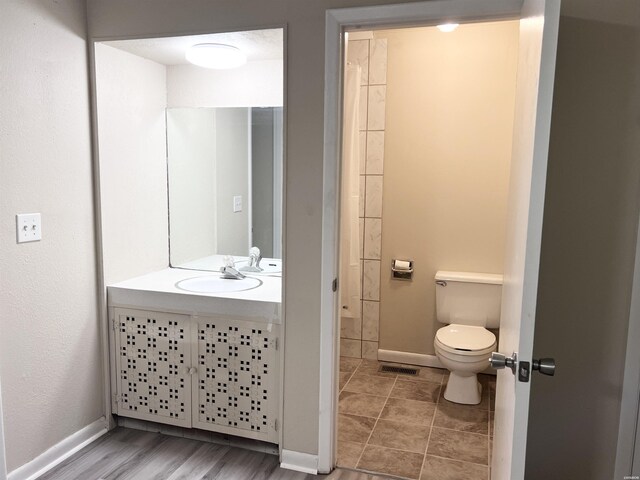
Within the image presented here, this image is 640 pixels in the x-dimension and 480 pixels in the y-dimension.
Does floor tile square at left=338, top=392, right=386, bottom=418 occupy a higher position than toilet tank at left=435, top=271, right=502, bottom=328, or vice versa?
toilet tank at left=435, top=271, right=502, bottom=328

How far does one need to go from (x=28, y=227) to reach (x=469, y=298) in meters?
2.48

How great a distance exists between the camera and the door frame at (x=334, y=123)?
1.88m

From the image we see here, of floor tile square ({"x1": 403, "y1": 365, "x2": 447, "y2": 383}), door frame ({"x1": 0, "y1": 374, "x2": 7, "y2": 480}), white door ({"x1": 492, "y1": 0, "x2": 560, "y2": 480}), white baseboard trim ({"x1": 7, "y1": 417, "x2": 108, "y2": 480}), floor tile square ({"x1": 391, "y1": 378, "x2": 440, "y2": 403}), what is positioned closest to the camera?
white door ({"x1": 492, "y1": 0, "x2": 560, "y2": 480})

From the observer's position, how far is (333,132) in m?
2.07

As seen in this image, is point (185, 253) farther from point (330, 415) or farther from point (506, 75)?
point (506, 75)

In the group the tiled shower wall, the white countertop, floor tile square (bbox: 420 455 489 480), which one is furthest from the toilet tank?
the white countertop

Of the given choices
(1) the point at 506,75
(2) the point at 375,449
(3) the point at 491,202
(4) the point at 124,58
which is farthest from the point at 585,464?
(4) the point at 124,58

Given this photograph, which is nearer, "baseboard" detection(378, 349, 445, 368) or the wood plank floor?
the wood plank floor

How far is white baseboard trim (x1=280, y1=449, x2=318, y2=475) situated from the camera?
2.27 m

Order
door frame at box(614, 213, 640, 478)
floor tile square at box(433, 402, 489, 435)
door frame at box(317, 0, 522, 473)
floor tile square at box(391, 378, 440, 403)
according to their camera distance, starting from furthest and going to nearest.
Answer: floor tile square at box(391, 378, 440, 403) → floor tile square at box(433, 402, 489, 435) → door frame at box(317, 0, 522, 473) → door frame at box(614, 213, 640, 478)

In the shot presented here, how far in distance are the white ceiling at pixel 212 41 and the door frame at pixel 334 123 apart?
0.95 ft

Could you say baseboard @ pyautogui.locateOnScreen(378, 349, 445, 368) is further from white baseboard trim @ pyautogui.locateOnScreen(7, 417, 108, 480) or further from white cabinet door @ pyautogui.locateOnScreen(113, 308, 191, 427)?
white baseboard trim @ pyautogui.locateOnScreen(7, 417, 108, 480)

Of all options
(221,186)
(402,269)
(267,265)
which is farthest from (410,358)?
(221,186)

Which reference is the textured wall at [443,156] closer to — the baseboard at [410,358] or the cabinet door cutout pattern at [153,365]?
the baseboard at [410,358]
